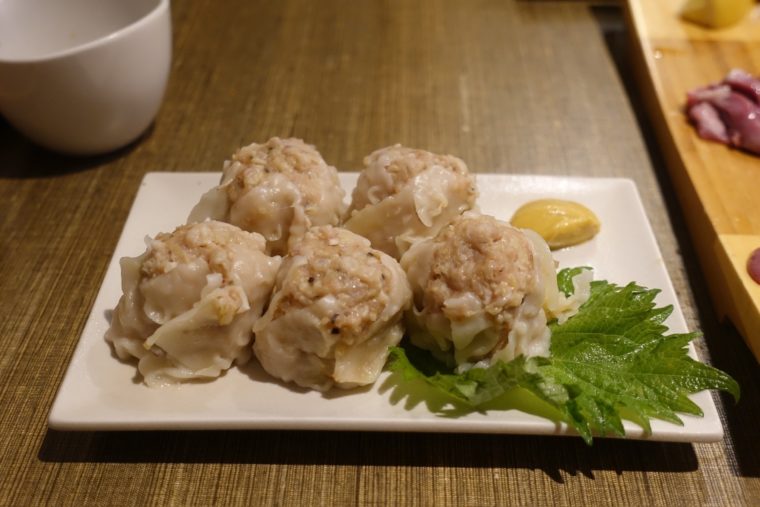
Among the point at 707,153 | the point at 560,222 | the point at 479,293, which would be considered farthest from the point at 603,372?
the point at 707,153

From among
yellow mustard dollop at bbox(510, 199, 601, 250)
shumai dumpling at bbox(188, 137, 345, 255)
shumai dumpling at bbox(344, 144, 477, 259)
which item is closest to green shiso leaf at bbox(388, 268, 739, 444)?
yellow mustard dollop at bbox(510, 199, 601, 250)

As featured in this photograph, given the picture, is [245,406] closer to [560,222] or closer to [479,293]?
[479,293]

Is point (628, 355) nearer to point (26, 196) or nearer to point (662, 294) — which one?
point (662, 294)

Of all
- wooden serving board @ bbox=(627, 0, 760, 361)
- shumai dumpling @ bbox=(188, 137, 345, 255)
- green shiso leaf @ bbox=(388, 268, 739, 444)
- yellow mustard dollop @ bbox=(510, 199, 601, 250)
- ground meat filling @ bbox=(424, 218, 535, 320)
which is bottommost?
wooden serving board @ bbox=(627, 0, 760, 361)

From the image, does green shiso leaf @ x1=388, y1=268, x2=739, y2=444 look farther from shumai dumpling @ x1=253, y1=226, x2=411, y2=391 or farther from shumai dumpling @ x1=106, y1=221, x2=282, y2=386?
shumai dumpling @ x1=106, y1=221, x2=282, y2=386

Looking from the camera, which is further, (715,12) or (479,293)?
(715,12)

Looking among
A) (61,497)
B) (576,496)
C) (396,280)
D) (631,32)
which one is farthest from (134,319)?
(631,32)
